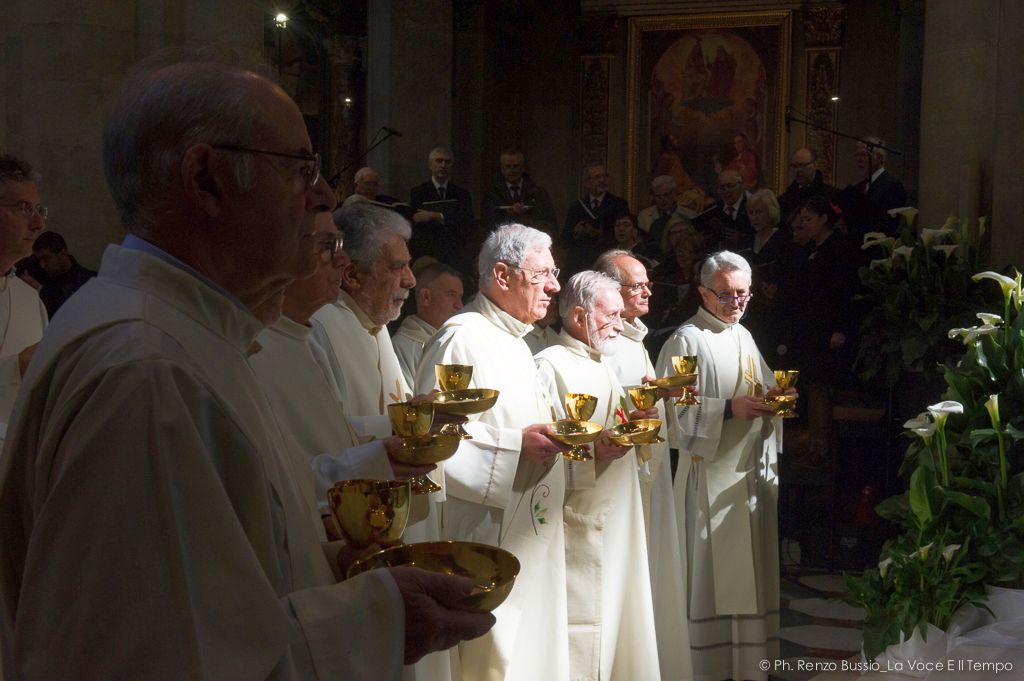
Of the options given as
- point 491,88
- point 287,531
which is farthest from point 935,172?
point 491,88

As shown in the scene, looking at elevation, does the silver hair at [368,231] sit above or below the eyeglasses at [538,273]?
above

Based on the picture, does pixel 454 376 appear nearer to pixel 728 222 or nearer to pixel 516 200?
pixel 728 222

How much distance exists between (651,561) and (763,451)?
96 cm

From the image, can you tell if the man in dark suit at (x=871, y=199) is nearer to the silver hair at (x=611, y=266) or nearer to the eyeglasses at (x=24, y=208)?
the silver hair at (x=611, y=266)

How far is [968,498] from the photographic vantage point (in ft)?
13.4

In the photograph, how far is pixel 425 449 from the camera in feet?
9.63

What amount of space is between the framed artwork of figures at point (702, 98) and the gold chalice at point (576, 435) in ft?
36.4

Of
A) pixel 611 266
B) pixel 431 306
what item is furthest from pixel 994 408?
pixel 431 306

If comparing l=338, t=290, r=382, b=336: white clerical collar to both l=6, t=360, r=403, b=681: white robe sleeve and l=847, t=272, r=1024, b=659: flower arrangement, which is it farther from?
l=6, t=360, r=403, b=681: white robe sleeve

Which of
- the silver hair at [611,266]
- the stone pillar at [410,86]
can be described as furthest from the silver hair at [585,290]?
the stone pillar at [410,86]

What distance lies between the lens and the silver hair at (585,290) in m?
5.50

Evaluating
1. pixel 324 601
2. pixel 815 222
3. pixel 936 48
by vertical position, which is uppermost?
pixel 936 48

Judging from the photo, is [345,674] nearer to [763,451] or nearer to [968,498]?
[968,498]

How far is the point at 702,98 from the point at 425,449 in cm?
1338
